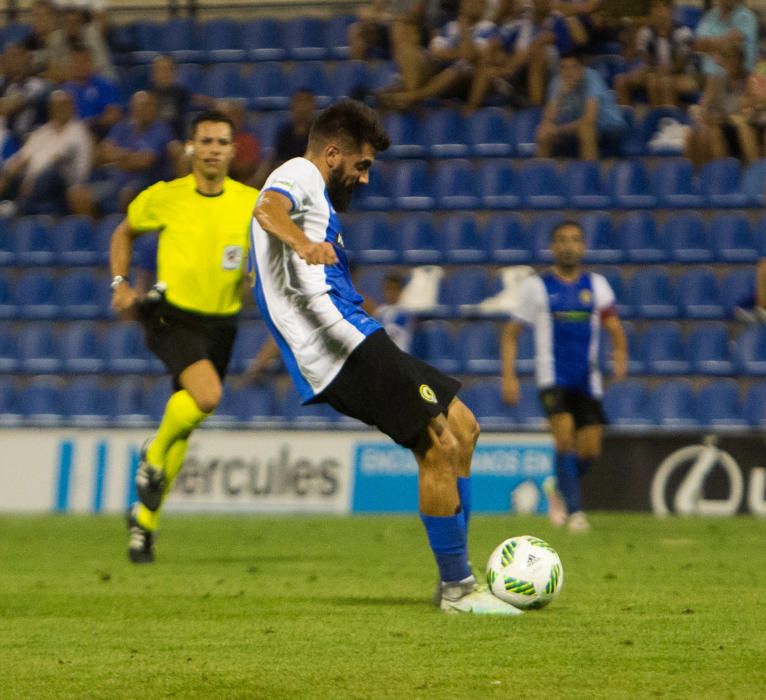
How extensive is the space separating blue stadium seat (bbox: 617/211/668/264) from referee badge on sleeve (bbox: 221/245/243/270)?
730 centimetres

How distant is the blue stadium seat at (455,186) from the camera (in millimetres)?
16500

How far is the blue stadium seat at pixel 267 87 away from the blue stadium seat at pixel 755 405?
659 centimetres

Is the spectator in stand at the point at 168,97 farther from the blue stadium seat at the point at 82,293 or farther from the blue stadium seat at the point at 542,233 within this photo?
the blue stadium seat at the point at 542,233

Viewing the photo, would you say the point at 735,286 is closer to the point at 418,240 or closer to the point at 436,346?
the point at 436,346

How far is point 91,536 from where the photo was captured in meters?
11.3

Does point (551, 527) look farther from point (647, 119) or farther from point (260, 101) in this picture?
point (260, 101)

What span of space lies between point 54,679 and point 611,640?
1.93 m

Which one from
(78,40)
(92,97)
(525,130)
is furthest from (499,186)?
(78,40)

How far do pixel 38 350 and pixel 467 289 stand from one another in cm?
465

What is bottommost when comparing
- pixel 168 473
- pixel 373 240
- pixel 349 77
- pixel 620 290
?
pixel 168 473

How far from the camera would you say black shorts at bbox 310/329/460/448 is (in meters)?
6.00

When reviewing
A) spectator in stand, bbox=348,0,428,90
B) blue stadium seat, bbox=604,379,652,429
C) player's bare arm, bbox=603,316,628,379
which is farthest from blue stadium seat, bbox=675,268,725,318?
spectator in stand, bbox=348,0,428,90

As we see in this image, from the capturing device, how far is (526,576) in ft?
20.4

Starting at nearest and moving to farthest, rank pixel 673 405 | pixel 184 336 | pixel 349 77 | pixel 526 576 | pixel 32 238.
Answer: pixel 526 576
pixel 184 336
pixel 673 405
pixel 32 238
pixel 349 77
